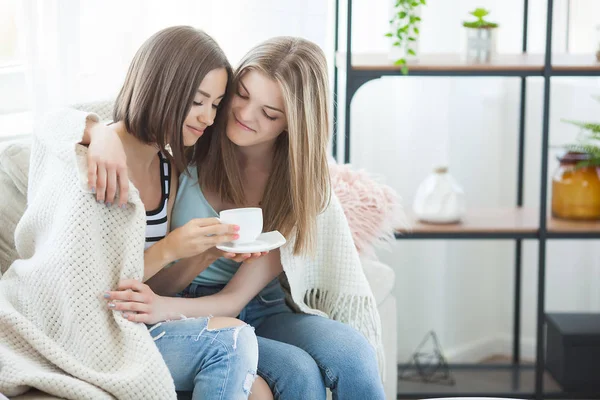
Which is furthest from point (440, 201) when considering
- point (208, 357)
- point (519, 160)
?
point (208, 357)

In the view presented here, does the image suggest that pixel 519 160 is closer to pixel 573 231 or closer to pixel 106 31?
pixel 573 231

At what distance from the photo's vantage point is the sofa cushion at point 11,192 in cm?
194

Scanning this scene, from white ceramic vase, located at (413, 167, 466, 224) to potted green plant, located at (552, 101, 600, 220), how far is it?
12.1 inches

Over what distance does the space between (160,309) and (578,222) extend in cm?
147

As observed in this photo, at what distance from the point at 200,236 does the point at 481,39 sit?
1296 millimetres

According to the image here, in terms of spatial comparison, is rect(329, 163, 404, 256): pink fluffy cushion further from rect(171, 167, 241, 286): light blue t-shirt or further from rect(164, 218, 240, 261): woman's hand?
rect(164, 218, 240, 261): woman's hand

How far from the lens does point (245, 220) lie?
64.3 inches

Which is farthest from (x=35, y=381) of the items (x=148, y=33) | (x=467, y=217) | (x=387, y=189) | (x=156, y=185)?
(x=467, y=217)

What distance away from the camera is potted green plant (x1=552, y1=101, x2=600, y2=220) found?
2.65 metres

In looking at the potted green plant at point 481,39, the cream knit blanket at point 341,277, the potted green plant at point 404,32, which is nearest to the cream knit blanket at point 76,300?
the cream knit blanket at point 341,277

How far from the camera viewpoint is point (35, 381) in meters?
1.47

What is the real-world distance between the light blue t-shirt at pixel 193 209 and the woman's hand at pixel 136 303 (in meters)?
0.23

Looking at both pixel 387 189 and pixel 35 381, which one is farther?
pixel 387 189

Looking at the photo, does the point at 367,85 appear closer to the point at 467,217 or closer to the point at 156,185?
the point at 467,217
